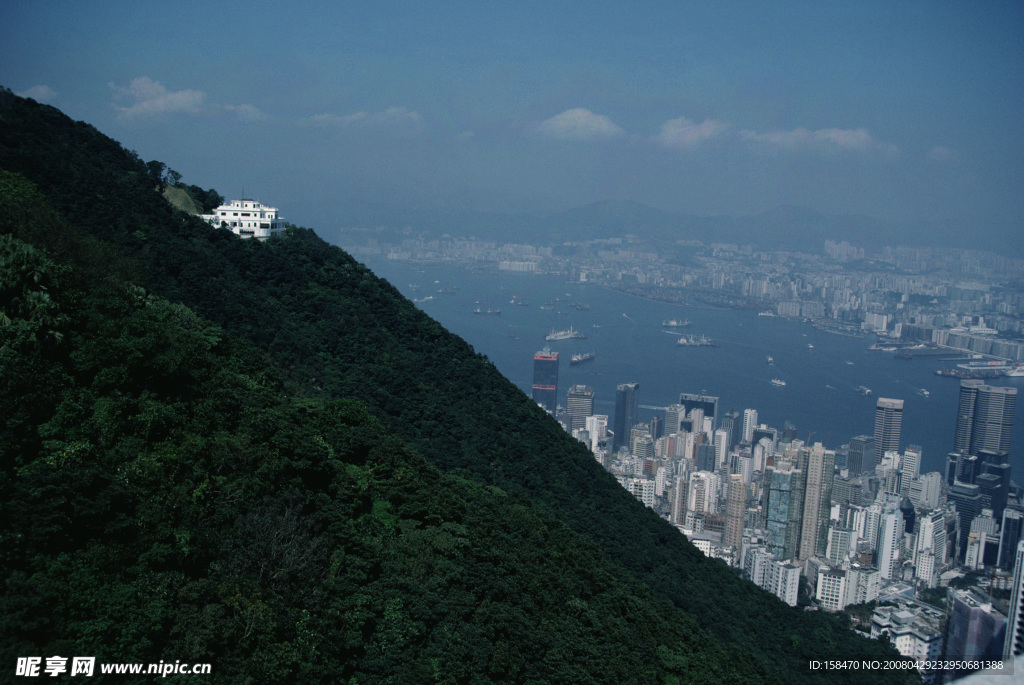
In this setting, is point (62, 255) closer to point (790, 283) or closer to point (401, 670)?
point (401, 670)

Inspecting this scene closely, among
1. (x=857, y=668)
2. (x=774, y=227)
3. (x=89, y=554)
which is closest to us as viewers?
(x=89, y=554)

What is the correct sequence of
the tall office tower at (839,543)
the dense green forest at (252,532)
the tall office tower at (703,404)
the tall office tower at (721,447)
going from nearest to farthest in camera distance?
the dense green forest at (252,532) → the tall office tower at (839,543) → the tall office tower at (721,447) → the tall office tower at (703,404)

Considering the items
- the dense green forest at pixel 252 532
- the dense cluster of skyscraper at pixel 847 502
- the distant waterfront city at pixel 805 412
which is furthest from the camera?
the distant waterfront city at pixel 805 412

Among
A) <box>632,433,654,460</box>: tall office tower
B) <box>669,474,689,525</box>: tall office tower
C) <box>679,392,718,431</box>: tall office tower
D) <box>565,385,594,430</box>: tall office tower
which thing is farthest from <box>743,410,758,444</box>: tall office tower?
<box>669,474,689,525</box>: tall office tower

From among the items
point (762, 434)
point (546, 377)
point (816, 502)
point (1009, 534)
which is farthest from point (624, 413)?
point (1009, 534)

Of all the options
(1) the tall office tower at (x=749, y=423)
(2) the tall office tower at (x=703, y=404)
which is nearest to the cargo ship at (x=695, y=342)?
(2) the tall office tower at (x=703, y=404)

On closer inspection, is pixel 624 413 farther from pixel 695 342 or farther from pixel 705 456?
pixel 695 342

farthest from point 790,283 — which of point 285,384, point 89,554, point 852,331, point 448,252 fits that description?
point 89,554

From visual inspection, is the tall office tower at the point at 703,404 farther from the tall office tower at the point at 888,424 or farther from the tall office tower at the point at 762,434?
the tall office tower at the point at 888,424
